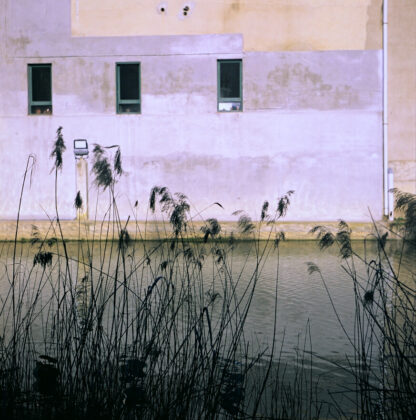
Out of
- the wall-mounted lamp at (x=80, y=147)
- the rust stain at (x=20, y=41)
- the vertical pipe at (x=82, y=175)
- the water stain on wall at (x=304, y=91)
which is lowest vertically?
the vertical pipe at (x=82, y=175)

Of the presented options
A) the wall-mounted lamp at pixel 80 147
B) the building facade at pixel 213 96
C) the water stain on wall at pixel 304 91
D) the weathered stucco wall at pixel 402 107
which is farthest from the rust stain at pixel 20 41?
the weathered stucco wall at pixel 402 107

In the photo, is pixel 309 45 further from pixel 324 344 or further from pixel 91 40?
pixel 324 344

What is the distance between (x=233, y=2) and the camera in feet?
44.1

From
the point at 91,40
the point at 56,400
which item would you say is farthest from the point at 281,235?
the point at 91,40

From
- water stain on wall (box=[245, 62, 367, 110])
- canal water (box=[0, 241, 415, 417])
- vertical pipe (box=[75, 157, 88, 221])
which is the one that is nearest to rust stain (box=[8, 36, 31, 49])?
vertical pipe (box=[75, 157, 88, 221])

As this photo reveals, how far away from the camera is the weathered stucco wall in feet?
49.5

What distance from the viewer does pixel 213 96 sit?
13.6 meters

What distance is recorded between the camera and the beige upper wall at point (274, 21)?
13359 millimetres

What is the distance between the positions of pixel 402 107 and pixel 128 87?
6.52 meters

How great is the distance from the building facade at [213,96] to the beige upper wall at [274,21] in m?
0.02

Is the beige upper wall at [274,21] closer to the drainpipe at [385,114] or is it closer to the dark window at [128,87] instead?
the drainpipe at [385,114]

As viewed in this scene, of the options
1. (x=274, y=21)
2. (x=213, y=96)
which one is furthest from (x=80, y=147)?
(x=274, y=21)

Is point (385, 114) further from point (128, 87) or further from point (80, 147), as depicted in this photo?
point (80, 147)

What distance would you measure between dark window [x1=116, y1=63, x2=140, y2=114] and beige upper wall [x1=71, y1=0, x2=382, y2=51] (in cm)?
82
